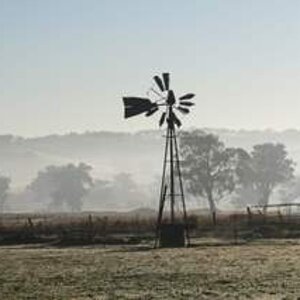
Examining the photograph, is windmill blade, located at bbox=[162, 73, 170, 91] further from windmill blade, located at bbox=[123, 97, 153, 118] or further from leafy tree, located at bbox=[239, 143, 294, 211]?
leafy tree, located at bbox=[239, 143, 294, 211]

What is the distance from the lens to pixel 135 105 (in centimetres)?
4903

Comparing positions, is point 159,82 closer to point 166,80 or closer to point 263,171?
point 166,80

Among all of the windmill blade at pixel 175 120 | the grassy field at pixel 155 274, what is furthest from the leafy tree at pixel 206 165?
the grassy field at pixel 155 274

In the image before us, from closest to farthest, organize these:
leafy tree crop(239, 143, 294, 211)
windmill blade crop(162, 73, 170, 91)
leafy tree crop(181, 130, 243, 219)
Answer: windmill blade crop(162, 73, 170, 91), leafy tree crop(181, 130, 243, 219), leafy tree crop(239, 143, 294, 211)

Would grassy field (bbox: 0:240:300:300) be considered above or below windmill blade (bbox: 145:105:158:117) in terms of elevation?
below

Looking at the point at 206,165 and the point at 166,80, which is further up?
the point at 206,165

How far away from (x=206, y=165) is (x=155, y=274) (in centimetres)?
14317

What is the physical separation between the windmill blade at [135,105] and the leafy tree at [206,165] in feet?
381

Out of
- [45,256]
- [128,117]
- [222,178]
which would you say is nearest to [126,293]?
[45,256]

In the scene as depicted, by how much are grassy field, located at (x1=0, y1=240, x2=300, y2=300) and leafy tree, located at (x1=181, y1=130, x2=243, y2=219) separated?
129 meters

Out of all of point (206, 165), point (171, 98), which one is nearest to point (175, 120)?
point (171, 98)

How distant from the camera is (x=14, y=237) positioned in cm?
5316

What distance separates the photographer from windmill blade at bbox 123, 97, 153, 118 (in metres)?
48.9

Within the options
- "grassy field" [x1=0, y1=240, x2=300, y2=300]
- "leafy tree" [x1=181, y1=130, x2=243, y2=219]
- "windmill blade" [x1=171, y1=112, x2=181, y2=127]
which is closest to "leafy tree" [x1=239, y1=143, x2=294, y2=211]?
"leafy tree" [x1=181, y1=130, x2=243, y2=219]
